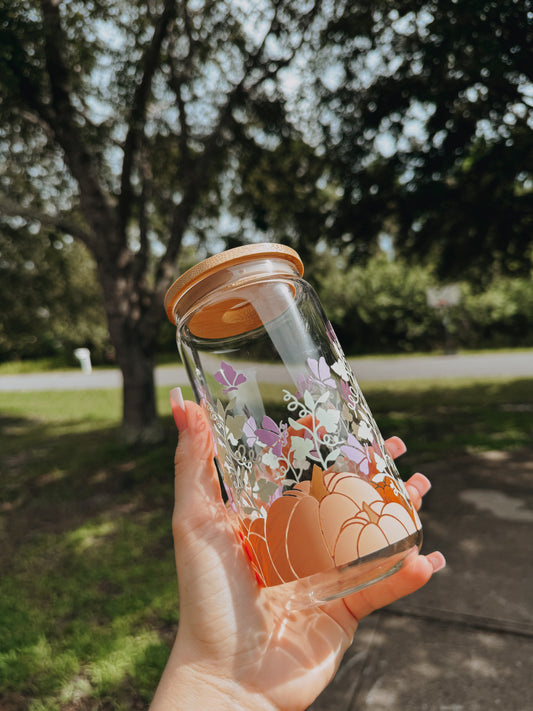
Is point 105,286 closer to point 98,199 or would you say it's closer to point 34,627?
point 98,199

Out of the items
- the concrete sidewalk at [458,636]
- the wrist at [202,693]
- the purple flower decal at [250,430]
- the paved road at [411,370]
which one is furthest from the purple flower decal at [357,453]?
the paved road at [411,370]

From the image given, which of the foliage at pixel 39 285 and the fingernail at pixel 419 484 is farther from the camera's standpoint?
the foliage at pixel 39 285

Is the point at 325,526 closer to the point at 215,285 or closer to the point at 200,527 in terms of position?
the point at 200,527

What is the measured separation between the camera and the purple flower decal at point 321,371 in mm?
1327

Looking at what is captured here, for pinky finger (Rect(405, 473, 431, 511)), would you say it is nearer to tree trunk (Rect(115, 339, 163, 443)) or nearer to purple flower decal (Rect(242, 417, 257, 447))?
purple flower decal (Rect(242, 417, 257, 447))

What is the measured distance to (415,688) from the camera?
2322 millimetres

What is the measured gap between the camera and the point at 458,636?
8.58 feet

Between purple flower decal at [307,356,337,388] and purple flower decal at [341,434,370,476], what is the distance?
15cm

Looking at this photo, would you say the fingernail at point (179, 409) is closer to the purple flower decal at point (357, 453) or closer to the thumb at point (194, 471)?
the thumb at point (194, 471)

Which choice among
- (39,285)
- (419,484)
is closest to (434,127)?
(419,484)

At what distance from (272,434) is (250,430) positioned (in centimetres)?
6

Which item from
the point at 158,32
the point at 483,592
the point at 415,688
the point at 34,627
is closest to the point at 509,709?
the point at 415,688

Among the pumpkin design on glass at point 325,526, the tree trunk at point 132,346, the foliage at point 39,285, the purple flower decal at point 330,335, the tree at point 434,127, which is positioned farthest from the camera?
the foliage at point 39,285

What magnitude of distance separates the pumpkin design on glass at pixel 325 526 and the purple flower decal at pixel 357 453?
35 millimetres
